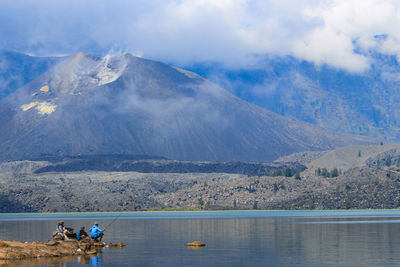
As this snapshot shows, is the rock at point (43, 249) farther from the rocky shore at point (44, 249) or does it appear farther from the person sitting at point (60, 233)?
the person sitting at point (60, 233)

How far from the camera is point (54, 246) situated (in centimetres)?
7444

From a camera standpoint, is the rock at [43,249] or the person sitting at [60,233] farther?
the person sitting at [60,233]

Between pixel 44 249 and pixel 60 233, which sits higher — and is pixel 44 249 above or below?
below

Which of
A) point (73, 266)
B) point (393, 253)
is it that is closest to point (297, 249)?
point (393, 253)

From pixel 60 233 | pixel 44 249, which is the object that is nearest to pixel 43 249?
pixel 44 249

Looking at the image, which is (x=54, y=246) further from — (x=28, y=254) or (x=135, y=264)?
(x=135, y=264)

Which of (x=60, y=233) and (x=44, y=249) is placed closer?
(x=44, y=249)

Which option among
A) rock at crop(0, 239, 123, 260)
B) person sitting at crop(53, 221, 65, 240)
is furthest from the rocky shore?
person sitting at crop(53, 221, 65, 240)

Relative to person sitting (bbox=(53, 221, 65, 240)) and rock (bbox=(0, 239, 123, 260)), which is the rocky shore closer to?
rock (bbox=(0, 239, 123, 260))

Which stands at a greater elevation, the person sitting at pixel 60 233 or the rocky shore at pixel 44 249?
the person sitting at pixel 60 233

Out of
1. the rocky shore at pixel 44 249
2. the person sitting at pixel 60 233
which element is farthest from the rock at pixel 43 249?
the person sitting at pixel 60 233

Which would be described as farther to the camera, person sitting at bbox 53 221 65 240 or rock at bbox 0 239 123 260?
person sitting at bbox 53 221 65 240

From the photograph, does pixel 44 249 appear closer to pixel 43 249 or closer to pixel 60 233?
pixel 43 249

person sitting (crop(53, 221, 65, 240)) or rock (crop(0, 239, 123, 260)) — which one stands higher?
person sitting (crop(53, 221, 65, 240))
